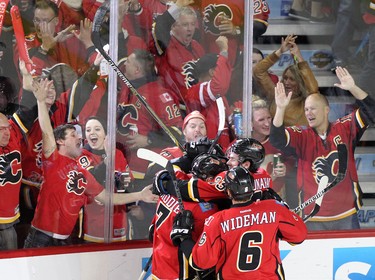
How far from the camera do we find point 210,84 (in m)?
5.75

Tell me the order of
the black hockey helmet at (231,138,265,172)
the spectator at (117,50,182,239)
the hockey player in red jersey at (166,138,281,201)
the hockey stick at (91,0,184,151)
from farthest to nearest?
the spectator at (117,50,182,239) < the hockey stick at (91,0,184,151) < the black hockey helmet at (231,138,265,172) < the hockey player in red jersey at (166,138,281,201)

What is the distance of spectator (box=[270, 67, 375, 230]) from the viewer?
Result: 588cm

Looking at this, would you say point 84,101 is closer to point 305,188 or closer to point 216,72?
point 216,72

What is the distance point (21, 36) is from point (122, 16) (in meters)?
0.57

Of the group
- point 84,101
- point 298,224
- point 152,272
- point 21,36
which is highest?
point 21,36

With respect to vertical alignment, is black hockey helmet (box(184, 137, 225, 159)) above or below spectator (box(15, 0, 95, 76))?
below

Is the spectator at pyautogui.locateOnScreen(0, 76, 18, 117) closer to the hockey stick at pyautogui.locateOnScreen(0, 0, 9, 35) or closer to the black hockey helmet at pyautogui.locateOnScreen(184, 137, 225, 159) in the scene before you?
the hockey stick at pyautogui.locateOnScreen(0, 0, 9, 35)

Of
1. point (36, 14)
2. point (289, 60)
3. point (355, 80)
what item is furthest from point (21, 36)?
point (355, 80)

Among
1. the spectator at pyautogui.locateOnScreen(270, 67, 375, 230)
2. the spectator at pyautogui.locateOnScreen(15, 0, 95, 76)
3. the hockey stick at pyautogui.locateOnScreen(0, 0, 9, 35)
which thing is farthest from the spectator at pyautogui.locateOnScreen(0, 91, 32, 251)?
the spectator at pyautogui.locateOnScreen(270, 67, 375, 230)

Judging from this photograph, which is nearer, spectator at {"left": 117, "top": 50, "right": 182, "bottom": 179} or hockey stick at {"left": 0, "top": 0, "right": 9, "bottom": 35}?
hockey stick at {"left": 0, "top": 0, "right": 9, "bottom": 35}

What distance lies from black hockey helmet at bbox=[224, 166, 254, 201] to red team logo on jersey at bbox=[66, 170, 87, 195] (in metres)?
1.06

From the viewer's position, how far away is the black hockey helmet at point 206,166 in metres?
4.95

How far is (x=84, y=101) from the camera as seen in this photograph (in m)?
5.46

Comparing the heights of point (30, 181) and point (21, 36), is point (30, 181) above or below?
below
